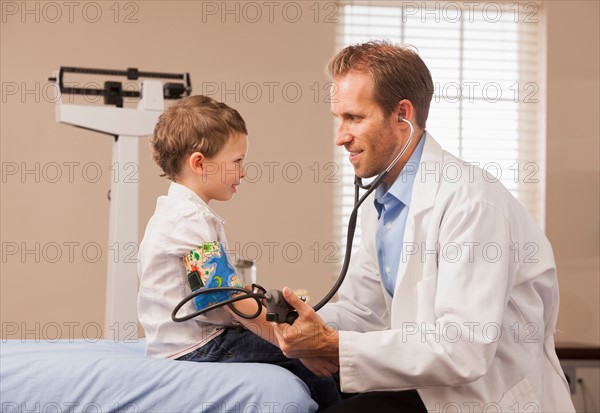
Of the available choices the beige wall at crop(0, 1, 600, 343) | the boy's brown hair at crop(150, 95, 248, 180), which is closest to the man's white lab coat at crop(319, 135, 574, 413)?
the boy's brown hair at crop(150, 95, 248, 180)

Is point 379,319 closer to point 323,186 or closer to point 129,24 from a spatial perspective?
point 323,186

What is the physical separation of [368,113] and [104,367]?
0.72 meters

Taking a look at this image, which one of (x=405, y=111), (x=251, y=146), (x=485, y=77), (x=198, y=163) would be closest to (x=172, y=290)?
(x=198, y=163)

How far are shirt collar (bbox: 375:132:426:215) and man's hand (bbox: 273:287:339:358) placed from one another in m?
0.38

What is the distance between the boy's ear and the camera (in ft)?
5.25

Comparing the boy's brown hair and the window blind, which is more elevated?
the window blind

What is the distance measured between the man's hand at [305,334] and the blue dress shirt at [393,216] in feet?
1.07

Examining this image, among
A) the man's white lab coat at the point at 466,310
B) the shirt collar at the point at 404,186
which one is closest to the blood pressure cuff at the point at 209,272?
the man's white lab coat at the point at 466,310

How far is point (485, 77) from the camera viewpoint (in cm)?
388

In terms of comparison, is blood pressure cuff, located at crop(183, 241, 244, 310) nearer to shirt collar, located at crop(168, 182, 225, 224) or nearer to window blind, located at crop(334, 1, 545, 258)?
shirt collar, located at crop(168, 182, 225, 224)

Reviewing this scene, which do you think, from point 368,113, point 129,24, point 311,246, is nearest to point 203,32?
point 129,24

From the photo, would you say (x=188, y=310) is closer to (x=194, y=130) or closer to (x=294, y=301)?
(x=294, y=301)

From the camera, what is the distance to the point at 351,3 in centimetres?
373

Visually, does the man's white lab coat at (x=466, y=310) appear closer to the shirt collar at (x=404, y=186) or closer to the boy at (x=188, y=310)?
the shirt collar at (x=404, y=186)
